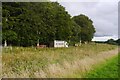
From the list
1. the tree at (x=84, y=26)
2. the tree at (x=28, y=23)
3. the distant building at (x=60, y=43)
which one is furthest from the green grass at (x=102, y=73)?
the tree at (x=84, y=26)

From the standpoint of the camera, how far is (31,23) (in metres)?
45.6

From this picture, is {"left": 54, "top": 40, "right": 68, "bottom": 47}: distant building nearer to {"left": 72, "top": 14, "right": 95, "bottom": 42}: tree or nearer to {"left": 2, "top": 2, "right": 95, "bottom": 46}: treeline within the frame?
{"left": 2, "top": 2, "right": 95, "bottom": 46}: treeline

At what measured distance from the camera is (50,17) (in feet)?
171

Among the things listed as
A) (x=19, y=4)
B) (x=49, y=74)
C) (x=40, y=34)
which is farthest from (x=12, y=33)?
(x=49, y=74)

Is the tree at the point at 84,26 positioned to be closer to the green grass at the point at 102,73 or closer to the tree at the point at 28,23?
the tree at the point at 28,23

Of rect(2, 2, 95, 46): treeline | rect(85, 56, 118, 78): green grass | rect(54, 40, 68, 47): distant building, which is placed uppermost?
rect(2, 2, 95, 46): treeline

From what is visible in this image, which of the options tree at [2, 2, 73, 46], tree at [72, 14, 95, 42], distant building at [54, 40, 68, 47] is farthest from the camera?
tree at [72, 14, 95, 42]

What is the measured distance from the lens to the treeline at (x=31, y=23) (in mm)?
41531

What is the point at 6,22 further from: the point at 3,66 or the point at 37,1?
the point at 3,66

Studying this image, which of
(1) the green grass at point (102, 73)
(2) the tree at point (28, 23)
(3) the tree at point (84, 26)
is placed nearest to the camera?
(1) the green grass at point (102, 73)

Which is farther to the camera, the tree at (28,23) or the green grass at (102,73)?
the tree at (28,23)

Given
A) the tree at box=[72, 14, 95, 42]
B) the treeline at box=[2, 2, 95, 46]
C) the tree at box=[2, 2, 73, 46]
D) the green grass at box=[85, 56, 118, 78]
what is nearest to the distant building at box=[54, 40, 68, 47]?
Answer: the treeline at box=[2, 2, 95, 46]

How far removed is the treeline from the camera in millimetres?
41531

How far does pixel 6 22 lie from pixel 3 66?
98.3ft
